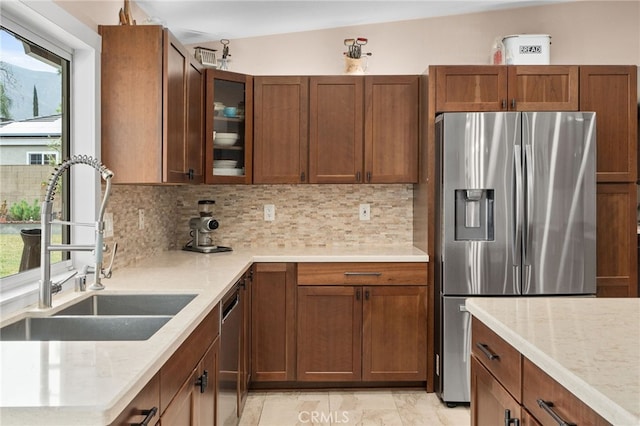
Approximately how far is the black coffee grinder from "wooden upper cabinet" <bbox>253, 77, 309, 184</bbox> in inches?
15.6

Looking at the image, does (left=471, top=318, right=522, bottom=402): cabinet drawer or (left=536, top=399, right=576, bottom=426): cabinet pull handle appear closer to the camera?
(left=536, top=399, right=576, bottom=426): cabinet pull handle

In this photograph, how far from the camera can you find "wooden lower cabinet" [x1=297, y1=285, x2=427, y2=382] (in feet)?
11.2

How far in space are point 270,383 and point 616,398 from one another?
107 inches

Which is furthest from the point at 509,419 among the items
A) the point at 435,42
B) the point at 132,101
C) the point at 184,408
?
the point at 435,42

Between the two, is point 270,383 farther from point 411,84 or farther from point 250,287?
point 411,84

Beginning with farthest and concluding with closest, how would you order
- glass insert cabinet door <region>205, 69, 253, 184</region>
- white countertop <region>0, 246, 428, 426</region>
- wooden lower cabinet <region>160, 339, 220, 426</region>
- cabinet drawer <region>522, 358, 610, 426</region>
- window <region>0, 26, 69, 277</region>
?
1. glass insert cabinet door <region>205, 69, 253, 184</region>
2. window <region>0, 26, 69, 277</region>
3. wooden lower cabinet <region>160, 339, 220, 426</region>
4. cabinet drawer <region>522, 358, 610, 426</region>
5. white countertop <region>0, 246, 428, 426</region>

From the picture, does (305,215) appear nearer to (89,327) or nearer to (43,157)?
(43,157)

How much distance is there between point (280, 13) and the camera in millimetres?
3498

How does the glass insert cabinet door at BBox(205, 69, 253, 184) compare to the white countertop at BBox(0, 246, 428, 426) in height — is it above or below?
above

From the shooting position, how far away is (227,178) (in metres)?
3.60

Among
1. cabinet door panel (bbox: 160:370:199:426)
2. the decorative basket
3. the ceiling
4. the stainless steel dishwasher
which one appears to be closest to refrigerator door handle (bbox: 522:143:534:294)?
the ceiling

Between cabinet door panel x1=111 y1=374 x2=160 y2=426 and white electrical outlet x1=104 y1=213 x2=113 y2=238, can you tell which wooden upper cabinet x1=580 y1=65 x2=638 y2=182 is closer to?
white electrical outlet x1=104 y1=213 x2=113 y2=238

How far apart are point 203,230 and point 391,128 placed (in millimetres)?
1434

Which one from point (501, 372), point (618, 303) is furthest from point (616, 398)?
point (618, 303)
